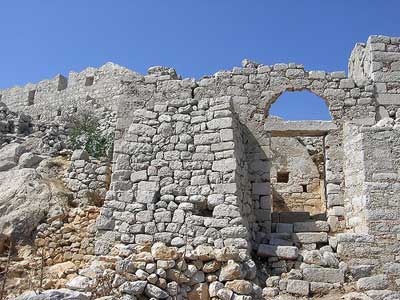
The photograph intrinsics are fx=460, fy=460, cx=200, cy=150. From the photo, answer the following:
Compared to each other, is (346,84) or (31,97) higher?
(31,97)

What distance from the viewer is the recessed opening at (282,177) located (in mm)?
12906

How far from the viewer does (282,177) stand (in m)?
13.0

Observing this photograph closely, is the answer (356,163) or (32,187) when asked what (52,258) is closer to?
(32,187)

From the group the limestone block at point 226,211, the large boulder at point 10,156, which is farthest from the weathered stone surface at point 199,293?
the large boulder at point 10,156

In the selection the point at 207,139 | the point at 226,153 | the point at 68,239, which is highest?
the point at 207,139

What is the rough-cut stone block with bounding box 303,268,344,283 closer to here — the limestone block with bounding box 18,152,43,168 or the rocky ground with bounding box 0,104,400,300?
the rocky ground with bounding box 0,104,400,300

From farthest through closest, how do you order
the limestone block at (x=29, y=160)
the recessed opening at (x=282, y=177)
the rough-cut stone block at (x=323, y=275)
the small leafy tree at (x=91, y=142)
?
the recessed opening at (x=282, y=177)
the small leafy tree at (x=91, y=142)
the limestone block at (x=29, y=160)
the rough-cut stone block at (x=323, y=275)

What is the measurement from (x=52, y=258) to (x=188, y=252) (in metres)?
2.93

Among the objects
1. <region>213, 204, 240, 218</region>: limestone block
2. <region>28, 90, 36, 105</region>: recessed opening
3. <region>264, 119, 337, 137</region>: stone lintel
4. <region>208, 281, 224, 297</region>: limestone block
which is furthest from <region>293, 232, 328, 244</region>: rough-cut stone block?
<region>28, 90, 36, 105</region>: recessed opening

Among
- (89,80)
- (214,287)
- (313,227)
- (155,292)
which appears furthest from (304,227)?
(89,80)

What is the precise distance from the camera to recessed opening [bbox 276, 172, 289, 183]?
1291 centimetres

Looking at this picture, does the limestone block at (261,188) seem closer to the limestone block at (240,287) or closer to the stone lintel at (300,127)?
the stone lintel at (300,127)

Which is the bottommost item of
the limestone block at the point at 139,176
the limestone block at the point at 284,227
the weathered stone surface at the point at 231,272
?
the weathered stone surface at the point at 231,272

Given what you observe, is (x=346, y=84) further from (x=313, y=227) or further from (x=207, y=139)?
(x=207, y=139)
